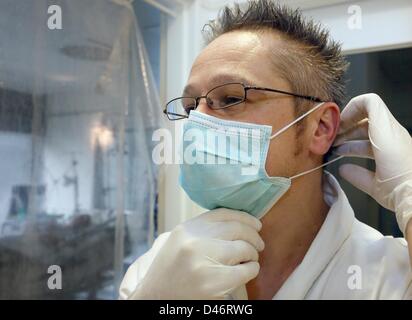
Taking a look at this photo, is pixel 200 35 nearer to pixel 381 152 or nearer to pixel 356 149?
pixel 356 149

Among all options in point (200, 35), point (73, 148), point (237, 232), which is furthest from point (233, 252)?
point (200, 35)

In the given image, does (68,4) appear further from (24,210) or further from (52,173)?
(24,210)

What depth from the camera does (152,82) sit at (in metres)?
1.48

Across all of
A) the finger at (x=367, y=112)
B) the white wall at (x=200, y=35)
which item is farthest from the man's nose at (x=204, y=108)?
the white wall at (x=200, y=35)

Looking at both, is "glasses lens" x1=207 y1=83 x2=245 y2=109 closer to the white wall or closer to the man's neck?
the man's neck

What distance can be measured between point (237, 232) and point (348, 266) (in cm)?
28

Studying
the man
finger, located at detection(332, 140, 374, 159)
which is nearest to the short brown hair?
the man

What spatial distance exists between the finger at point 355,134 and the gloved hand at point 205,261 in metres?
0.39

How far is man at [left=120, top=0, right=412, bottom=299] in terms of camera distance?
0.80 meters

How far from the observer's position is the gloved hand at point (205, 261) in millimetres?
768

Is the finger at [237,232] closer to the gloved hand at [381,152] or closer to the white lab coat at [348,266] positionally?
the white lab coat at [348,266]

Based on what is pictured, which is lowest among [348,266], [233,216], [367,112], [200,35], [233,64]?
[348,266]

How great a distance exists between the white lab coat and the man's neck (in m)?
0.07

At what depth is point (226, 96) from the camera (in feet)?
2.92
